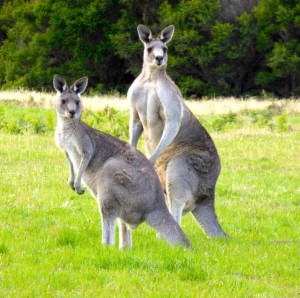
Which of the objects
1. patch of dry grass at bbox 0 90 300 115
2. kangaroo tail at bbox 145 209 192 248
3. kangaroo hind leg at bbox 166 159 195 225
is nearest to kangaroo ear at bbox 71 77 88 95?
kangaroo hind leg at bbox 166 159 195 225

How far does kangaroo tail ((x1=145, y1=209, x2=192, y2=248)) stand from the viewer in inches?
248

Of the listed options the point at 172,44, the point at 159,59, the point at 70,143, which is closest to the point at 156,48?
the point at 159,59

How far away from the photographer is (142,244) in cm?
684

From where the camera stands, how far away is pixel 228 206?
30.3 ft

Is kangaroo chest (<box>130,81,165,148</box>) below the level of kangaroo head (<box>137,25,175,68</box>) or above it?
below

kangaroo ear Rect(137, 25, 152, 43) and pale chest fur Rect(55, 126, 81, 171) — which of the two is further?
kangaroo ear Rect(137, 25, 152, 43)

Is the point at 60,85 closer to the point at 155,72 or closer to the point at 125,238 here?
the point at 155,72

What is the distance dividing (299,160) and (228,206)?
4855mm

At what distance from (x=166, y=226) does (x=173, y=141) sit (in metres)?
1.54

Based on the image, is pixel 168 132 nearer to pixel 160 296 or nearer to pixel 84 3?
pixel 160 296

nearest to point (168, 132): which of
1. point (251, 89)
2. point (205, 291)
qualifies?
point (205, 291)

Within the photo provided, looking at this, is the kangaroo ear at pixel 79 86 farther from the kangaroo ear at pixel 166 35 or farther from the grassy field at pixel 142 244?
the grassy field at pixel 142 244

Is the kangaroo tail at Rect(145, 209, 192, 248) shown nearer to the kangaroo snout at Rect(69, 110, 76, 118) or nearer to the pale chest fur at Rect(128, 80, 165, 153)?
the kangaroo snout at Rect(69, 110, 76, 118)

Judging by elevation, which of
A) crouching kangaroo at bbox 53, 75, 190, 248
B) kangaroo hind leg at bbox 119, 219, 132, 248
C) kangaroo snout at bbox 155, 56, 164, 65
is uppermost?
kangaroo snout at bbox 155, 56, 164, 65
